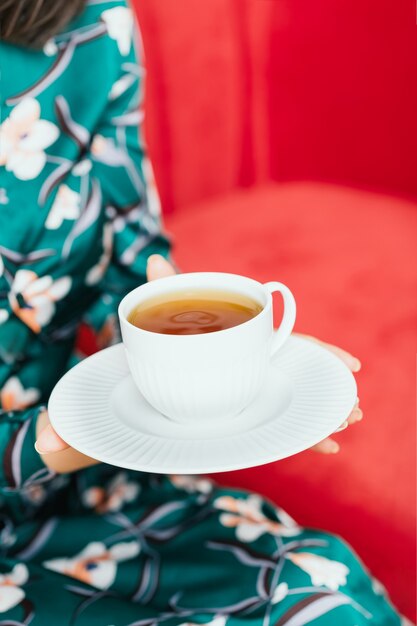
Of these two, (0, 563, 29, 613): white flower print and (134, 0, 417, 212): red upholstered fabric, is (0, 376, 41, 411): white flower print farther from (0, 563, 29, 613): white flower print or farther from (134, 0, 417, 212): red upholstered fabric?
(134, 0, 417, 212): red upholstered fabric

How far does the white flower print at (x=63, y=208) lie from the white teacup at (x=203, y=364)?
0.26 m

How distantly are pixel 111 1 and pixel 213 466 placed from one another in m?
0.56

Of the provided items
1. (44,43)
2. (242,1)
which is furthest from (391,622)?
(242,1)

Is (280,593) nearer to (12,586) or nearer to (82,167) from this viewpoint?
(12,586)

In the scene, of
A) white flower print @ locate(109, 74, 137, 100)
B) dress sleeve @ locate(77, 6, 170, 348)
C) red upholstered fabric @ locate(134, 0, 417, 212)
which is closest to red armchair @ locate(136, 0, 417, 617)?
red upholstered fabric @ locate(134, 0, 417, 212)

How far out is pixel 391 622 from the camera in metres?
0.71

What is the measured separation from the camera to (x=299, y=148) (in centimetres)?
149

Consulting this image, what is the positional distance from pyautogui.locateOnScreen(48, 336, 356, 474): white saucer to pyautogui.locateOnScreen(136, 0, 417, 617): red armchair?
412 millimetres

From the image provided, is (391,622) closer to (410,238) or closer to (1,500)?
(1,500)

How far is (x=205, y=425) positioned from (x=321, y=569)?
0.21 m

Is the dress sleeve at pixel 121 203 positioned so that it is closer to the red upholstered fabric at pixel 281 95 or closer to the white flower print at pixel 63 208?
the white flower print at pixel 63 208

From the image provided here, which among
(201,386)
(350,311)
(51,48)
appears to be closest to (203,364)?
(201,386)

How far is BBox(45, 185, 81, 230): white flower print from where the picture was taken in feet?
2.66

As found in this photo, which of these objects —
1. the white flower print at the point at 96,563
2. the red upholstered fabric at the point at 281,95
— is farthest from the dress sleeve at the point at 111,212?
the red upholstered fabric at the point at 281,95
